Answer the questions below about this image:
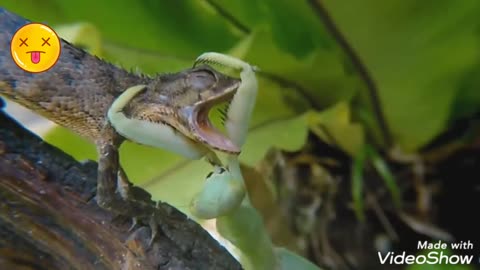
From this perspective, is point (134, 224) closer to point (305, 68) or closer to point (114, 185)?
point (114, 185)

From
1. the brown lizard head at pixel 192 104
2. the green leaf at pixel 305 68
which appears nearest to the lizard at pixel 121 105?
the brown lizard head at pixel 192 104

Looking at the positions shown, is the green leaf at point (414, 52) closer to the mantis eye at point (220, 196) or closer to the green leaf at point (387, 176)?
the green leaf at point (387, 176)

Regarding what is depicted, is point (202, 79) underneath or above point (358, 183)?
above

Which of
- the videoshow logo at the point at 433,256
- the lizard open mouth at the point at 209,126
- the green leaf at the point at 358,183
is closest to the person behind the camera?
the lizard open mouth at the point at 209,126

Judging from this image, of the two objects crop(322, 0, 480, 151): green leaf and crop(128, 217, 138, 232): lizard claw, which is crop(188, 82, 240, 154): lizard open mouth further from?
crop(322, 0, 480, 151): green leaf

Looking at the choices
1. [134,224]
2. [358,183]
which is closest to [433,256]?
[358,183]

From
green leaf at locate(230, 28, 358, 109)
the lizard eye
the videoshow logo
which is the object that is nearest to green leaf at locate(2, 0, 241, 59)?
green leaf at locate(230, 28, 358, 109)
